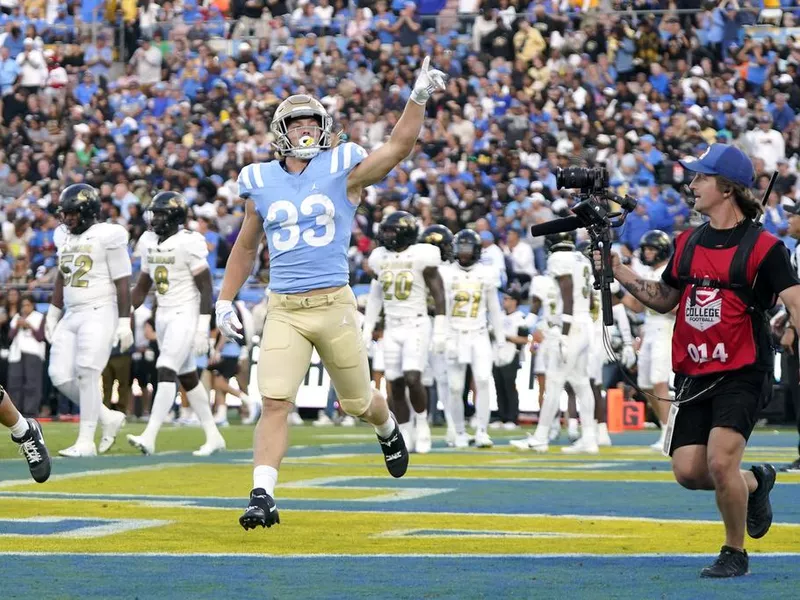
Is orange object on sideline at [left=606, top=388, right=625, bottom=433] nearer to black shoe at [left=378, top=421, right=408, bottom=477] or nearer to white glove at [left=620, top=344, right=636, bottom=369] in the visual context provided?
white glove at [left=620, top=344, right=636, bottom=369]

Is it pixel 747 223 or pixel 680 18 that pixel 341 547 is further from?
pixel 680 18

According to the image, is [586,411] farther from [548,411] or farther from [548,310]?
[548,310]

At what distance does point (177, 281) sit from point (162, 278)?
0.13 m

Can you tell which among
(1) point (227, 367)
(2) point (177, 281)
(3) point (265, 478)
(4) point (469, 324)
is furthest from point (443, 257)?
(3) point (265, 478)

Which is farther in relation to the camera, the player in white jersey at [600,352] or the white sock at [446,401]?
the white sock at [446,401]

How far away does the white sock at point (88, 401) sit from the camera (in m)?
13.2

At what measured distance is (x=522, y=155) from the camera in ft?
77.4

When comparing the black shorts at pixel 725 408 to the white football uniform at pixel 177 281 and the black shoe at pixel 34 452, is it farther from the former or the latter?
the white football uniform at pixel 177 281

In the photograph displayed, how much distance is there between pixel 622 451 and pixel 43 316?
29.8 ft

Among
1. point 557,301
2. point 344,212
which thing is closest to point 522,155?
point 557,301

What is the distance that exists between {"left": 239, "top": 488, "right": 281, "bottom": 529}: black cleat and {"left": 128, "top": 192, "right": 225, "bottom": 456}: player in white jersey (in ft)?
21.9

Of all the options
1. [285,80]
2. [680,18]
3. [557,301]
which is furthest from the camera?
[285,80]

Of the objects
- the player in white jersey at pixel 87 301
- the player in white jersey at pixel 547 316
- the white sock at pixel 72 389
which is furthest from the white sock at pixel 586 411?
the white sock at pixel 72 389

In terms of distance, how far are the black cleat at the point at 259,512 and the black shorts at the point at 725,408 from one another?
170 centimetres
